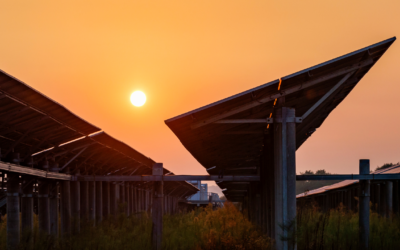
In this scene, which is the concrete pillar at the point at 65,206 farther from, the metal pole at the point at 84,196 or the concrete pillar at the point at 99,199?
the concrete pillar at the point at 99,199

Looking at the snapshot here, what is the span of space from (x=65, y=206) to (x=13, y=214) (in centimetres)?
497

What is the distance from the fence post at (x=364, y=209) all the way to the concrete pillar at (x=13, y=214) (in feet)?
39.2

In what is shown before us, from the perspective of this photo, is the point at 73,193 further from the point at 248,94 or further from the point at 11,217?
the point at 248,94

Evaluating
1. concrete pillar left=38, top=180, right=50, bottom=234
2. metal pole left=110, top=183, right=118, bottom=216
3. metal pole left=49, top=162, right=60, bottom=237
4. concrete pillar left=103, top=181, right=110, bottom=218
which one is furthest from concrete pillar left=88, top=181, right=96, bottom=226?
concrete pillar left=38, top=180, right=50, bottom=234

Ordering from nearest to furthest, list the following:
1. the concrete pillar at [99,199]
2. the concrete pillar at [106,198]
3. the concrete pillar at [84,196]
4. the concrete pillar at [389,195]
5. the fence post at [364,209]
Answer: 1. the fence post at [364,209]
2. the concrete pillar at [389,195]
3. the concrete pillar at [84,196]
4. the concrete pillar at [99,199]
5. the concrete pillar at [106,198]

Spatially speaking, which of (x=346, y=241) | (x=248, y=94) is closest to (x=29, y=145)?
(x=248, y=94)

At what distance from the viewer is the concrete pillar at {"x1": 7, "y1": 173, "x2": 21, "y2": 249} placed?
1973 cm

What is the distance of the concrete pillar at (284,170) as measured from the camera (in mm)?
15781

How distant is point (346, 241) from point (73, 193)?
45.0ft

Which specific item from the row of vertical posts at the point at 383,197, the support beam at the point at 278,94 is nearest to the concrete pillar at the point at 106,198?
the row of vertical posts at the point at 383,197

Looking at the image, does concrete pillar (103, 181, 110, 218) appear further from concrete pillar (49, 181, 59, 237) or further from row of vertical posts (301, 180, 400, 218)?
row of vertical posts (301, 180, 400, 218)

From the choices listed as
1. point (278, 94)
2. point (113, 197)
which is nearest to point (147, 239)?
point (278, 94)

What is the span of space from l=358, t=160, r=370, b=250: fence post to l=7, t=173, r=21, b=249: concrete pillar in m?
12.0

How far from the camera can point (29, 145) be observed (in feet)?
66.1
